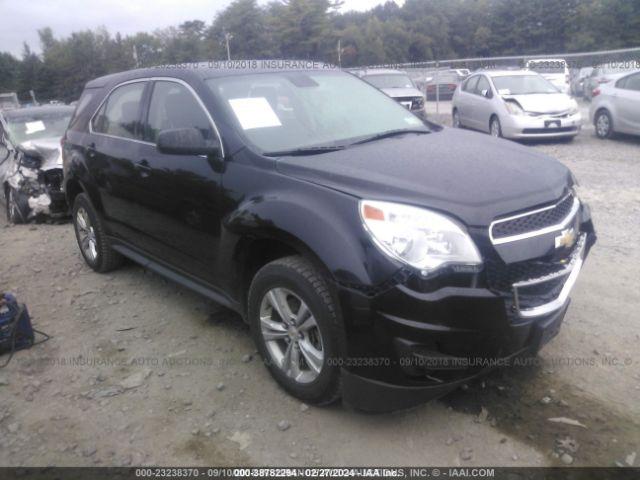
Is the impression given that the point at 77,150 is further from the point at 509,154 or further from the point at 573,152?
the point at 573,152

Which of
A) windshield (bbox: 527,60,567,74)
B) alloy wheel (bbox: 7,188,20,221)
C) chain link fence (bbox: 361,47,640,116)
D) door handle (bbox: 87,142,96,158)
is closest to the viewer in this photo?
door handle (bbox: 87,142,96,158)

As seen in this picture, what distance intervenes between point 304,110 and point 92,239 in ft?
9.21

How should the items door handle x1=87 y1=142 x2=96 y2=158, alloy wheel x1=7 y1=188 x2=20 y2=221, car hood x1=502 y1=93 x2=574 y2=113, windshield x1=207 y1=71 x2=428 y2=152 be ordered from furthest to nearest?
car hood x1=502 y1=93 x2=574 y2=113 < alloy wheel x1=7 y1=188 x2=20 y2=221 < door handle x1=87 y1=142 x2=96 y2=158 < windshield x1=207 y1=71 x2=428 y2=152

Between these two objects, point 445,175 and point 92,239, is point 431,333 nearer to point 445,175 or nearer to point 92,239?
point 445,175

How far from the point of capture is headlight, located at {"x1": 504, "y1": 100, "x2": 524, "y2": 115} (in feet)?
36.3

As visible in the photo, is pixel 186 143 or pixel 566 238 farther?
pixel 186 143

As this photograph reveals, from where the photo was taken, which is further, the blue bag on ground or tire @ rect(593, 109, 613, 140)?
tire @ rect(593, 109, 613, 140)

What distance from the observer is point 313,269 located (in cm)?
273

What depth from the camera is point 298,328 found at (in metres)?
2.88

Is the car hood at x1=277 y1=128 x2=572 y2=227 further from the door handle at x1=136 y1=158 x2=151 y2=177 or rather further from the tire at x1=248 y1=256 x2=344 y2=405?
the door handle at x1=136 y1=158 x2=151 y2=177

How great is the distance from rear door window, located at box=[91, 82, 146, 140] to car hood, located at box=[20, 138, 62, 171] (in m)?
3.25

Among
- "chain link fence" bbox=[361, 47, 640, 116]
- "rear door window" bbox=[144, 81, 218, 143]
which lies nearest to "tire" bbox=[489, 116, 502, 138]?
"chain link fence" bbox=[361, 47, 640, 116]

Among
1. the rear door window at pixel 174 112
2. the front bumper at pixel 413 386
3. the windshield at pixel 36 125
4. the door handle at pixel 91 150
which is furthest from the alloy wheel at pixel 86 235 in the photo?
the windshield at pixel 36 125

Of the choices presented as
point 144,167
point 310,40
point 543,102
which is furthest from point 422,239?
point 310,40
